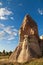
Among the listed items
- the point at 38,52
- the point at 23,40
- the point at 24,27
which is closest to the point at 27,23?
the point at 24,27

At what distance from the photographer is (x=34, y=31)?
5222 cm

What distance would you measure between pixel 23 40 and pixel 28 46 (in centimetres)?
447

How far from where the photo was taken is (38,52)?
5091 cm

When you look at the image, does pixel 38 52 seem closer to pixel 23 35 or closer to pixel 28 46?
pixel 28 46

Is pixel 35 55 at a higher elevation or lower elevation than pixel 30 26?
lower

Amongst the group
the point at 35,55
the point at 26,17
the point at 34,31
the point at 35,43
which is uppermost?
the point at 26,17

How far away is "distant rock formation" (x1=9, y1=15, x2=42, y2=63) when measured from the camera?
4874 centimetres

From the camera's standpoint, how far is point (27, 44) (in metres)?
50.0

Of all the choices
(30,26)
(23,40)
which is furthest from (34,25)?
(23,40)

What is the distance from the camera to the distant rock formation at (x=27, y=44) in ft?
160

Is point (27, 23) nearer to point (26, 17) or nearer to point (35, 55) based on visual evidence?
point (26, 17)

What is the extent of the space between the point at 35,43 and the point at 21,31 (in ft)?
22.6

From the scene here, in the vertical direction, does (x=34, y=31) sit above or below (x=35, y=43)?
above

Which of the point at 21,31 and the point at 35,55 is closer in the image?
the point at 35,55
